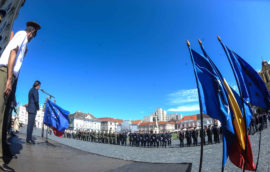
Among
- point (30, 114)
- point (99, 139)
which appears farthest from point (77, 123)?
point (30, 114)

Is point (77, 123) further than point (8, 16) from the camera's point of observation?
Yes

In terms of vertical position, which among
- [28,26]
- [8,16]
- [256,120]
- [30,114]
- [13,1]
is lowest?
[256,120]

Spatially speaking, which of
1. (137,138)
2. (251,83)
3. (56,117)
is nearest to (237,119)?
(251,83)

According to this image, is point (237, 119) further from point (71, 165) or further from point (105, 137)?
point (105, 137)

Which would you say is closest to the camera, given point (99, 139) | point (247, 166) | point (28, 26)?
point (28, 26)

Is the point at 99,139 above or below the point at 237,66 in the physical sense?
below

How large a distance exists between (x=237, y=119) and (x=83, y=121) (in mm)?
98137

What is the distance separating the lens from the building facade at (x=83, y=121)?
86.1 meters

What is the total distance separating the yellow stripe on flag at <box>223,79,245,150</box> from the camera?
8.46ft

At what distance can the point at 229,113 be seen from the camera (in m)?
2.56

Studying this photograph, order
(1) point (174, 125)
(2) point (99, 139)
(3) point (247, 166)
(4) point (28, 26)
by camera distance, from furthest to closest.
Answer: (1) point (174, 125)
(2) point (99, 139)
(3) point (247, 166)
(4) point (28, 26)

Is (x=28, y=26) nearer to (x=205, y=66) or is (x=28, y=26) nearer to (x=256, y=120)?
(x=205, y=66)

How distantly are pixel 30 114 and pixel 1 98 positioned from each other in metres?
2.72

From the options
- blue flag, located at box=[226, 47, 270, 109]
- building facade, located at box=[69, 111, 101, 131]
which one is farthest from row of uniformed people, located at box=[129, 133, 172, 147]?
building facade, located at box=[69, 111, 101, 131]
